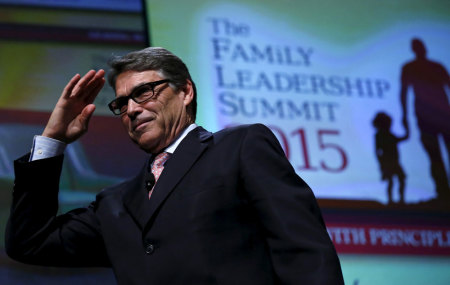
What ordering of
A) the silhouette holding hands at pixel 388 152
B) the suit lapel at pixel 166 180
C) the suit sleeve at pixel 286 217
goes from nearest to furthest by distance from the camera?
the suit sleeve at pixel 286 217 → the suit lapel at pixel 166 180 → the silhouette holding hands at pixel 388 152

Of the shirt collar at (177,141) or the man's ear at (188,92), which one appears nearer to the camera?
the shirt collar at (177,141)

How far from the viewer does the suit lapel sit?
1.54 metres

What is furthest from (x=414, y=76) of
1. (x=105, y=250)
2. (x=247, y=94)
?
(x=105, y=250)

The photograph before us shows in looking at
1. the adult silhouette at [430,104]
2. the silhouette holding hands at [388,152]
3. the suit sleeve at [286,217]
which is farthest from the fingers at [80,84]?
the adult silhouette at [430,104]

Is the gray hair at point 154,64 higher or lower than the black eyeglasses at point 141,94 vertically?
higher

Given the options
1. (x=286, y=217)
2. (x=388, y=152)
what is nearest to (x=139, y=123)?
(x=286, y=217)

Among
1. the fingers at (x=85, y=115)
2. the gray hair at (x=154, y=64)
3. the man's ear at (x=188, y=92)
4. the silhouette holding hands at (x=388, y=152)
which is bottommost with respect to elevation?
the silhouette holding hands at (x=388, y=152)

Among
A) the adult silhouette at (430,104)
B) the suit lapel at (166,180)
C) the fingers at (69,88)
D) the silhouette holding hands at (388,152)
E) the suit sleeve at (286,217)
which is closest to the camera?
the suit sleeve at (286,217)

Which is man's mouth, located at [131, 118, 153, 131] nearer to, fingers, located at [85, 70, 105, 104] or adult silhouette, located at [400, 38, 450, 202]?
fingers, located at [85, 70, 105, 104]

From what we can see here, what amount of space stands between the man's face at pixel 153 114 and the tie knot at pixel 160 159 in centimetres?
2

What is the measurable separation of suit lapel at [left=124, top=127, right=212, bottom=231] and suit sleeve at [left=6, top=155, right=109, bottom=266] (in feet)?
0.55

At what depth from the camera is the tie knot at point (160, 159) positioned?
64.6 inches

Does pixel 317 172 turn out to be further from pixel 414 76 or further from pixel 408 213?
pixel 414 76

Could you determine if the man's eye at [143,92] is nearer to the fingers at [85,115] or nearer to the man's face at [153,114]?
the man's face at [153,114]
